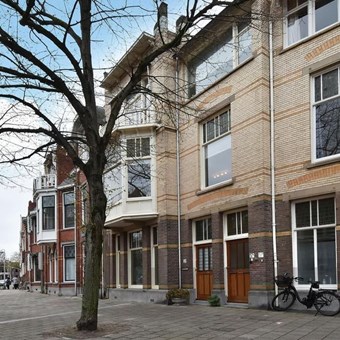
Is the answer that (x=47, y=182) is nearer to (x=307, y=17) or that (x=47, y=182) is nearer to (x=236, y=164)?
(x=236, y=164)

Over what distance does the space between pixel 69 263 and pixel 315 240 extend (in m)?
21.5

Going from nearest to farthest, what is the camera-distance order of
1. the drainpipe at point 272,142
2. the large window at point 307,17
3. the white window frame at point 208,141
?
1. the large window at point 307,17
2. the drainpipe at point 272,142
3. the white window frame at point 208,141

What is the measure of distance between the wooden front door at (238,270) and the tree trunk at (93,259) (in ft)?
20.0

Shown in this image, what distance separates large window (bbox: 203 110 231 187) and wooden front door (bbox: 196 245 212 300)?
2.56 metres

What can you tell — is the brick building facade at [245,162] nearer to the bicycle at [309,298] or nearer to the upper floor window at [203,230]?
the upper floor window at [203,230]

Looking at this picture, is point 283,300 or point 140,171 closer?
point 283,300

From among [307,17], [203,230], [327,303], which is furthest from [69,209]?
[327,303]

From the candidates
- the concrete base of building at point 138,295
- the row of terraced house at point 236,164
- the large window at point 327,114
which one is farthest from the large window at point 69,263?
the large window at point 327,114

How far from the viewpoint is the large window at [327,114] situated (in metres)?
13.2

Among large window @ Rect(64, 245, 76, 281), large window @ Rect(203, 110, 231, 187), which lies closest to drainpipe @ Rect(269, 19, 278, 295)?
large window @ Rect(203, 110, 231, 187)

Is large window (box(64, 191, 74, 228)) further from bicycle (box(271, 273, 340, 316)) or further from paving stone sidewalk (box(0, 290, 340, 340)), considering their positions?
bicycle (box(271, 273, 340, 316))

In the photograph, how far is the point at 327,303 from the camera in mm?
12312

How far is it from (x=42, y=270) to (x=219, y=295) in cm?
2263

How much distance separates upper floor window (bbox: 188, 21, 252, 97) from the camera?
53.5ft
